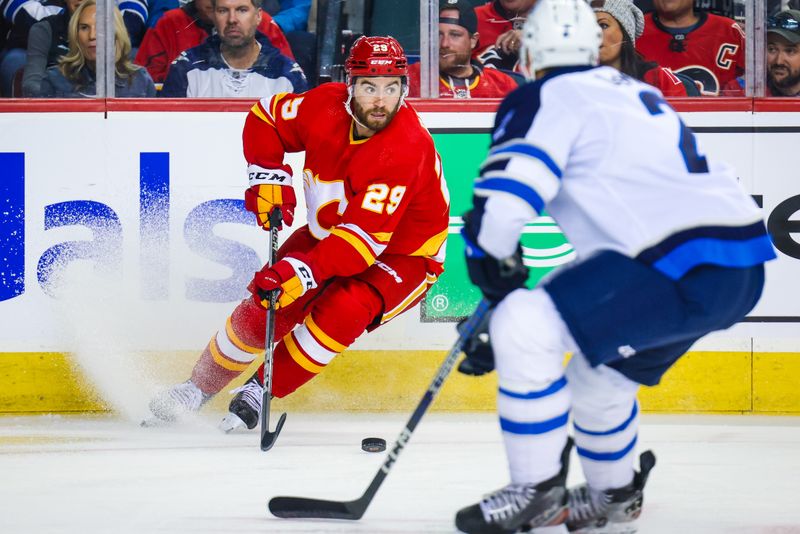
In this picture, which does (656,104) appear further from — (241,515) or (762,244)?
(241,515)

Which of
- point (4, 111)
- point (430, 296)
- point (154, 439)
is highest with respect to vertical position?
point (4, 111)

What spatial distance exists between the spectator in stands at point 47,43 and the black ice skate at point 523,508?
2.48m

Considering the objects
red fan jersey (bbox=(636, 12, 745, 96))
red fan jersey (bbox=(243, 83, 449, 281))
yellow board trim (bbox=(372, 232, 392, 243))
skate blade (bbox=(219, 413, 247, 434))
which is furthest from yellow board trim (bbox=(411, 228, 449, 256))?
red fan jersey (bbox=(636, 12, 745, 96))

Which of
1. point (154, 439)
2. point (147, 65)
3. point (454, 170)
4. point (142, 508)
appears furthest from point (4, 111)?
point (142, 508)

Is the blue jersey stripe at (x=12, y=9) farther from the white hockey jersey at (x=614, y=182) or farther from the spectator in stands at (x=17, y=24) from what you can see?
the white hockey jersey at (x=614, y=182)

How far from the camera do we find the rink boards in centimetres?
394

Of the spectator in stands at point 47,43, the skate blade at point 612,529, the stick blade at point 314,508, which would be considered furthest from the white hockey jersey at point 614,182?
the spectator in stands at point 47,43

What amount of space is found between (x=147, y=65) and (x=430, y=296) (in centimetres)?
125

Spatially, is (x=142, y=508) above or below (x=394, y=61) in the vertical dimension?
below

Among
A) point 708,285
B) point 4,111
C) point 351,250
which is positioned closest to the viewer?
point 708,285

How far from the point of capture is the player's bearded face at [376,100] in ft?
11.3

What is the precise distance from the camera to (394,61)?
344cm

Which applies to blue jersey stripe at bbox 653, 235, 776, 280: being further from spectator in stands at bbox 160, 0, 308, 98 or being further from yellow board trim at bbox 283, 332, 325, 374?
spectator in stands at bbox 160, 0, 308, 98

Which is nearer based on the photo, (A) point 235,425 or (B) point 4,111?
(A) point 235,425
